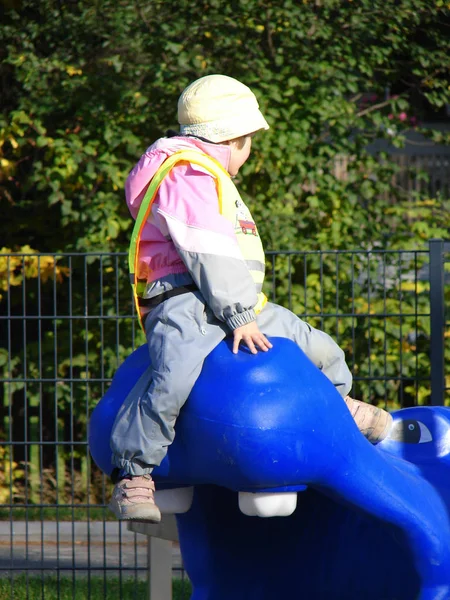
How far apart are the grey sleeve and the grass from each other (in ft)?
8.21

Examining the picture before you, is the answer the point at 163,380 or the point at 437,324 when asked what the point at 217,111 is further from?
the point at 437,324

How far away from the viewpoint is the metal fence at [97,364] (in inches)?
201

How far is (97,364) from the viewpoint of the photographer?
22.0 ft

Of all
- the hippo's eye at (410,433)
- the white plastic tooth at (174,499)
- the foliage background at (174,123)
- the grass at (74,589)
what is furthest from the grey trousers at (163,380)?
the foliage background at (174,123)

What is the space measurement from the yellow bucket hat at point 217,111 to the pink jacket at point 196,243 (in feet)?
0.31

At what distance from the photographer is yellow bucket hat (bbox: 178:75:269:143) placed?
10.3 feet

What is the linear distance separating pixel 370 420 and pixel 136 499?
90cm

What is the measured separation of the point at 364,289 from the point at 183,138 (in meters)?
3.21

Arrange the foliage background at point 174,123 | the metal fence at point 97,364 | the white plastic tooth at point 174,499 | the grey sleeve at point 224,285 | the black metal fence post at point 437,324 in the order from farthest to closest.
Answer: the foliage background at point 174,123
the metal fence at point 97,364
the black metal fence post at point 437,324
the white plastic tooth at point 174,499
the grey sleeve at point 224,285

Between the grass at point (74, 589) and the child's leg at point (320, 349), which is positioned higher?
the child's leg at point (320, 349)

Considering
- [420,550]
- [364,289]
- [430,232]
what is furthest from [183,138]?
[430,232]

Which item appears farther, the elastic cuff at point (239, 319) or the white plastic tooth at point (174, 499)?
Answer: the white plastic tooth at point (174, 499)

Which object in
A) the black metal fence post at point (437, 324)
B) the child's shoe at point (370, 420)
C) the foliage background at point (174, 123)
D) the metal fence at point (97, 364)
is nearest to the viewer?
the child's shoe at point (370, 420)

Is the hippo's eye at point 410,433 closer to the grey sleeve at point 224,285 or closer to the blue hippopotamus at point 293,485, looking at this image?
the blue hippopotamus at point 293,485
